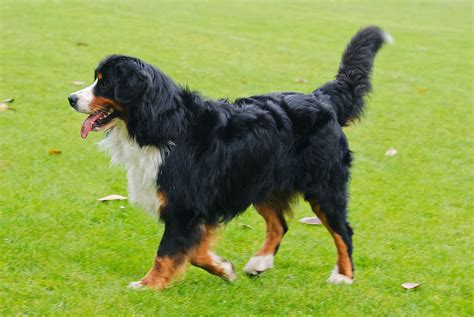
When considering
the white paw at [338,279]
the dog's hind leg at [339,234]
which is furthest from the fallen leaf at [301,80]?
the white paw at [338,279]

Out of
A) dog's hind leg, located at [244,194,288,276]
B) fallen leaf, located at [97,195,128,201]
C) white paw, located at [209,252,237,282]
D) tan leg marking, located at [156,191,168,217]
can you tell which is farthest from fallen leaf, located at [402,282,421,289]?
fallen leaf, located at [97,195,128,201]

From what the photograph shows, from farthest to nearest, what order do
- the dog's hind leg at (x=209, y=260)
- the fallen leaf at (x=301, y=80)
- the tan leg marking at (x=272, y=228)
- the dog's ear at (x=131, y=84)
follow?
1. the fallen leaf at (x=301, y=80)
2. the tan leg marking at (x=272, y=228)
3. the dog's hind leg at (x=209, y=260)
4. the dog's ear at (x=131, y=84)

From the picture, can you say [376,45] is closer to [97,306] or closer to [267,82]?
[97,306]

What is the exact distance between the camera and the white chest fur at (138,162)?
4.94m

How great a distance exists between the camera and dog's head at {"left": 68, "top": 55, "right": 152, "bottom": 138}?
4816 mm

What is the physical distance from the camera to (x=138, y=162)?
4.98 m

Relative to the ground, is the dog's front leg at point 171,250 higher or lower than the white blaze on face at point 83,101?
lower

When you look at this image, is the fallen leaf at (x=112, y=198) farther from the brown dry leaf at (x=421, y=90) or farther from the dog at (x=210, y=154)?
the brown dry leaf at (x=421, y=90)

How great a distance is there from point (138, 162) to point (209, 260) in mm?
884

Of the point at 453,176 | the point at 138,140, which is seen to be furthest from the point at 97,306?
the point at 453,176

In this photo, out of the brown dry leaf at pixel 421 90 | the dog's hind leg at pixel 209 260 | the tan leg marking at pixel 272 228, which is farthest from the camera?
the brown dry leaf at pixel 421 90

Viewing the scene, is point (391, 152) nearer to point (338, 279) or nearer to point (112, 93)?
point (338, 279)

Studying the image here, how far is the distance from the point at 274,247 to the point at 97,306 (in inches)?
68.7

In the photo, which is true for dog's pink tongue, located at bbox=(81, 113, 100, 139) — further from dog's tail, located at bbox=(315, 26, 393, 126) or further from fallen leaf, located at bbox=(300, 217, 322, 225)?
fallen leaf, located at bbox=(300, 217, 322, 225)
